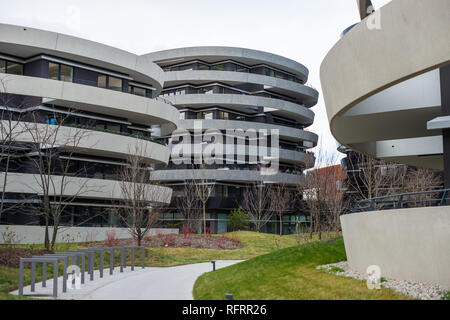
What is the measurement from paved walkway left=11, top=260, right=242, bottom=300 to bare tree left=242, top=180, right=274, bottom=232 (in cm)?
3654

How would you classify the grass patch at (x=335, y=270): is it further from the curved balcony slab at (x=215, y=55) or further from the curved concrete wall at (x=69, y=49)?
the curved balcony slab at (x=215, y=55)

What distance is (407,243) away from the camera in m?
12.8

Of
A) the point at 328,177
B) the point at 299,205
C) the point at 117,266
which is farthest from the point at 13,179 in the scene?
the point at 299,205

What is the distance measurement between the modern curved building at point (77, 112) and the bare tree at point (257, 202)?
52.3 ft

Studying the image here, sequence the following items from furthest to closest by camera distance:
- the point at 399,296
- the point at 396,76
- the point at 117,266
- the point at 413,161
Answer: the point at 413,161 → the point at 117,266 → the point at 396,76 → the point at 399,296

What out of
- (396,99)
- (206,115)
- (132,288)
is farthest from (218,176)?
(132,288)

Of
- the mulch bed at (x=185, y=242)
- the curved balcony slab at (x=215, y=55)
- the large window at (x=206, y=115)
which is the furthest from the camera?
the curved balcony slab at (x=215, y=55)

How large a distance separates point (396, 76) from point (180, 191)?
4620 cm

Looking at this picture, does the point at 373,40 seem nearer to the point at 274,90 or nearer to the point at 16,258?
the point at 16,258

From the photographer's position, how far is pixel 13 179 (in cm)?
3453

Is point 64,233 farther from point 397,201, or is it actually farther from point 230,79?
point 230,79

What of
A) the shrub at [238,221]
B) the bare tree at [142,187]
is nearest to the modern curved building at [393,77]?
the bare tree at [142,187]

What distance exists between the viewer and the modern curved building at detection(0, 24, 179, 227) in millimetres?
35250

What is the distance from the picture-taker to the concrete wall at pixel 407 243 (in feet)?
38.8
